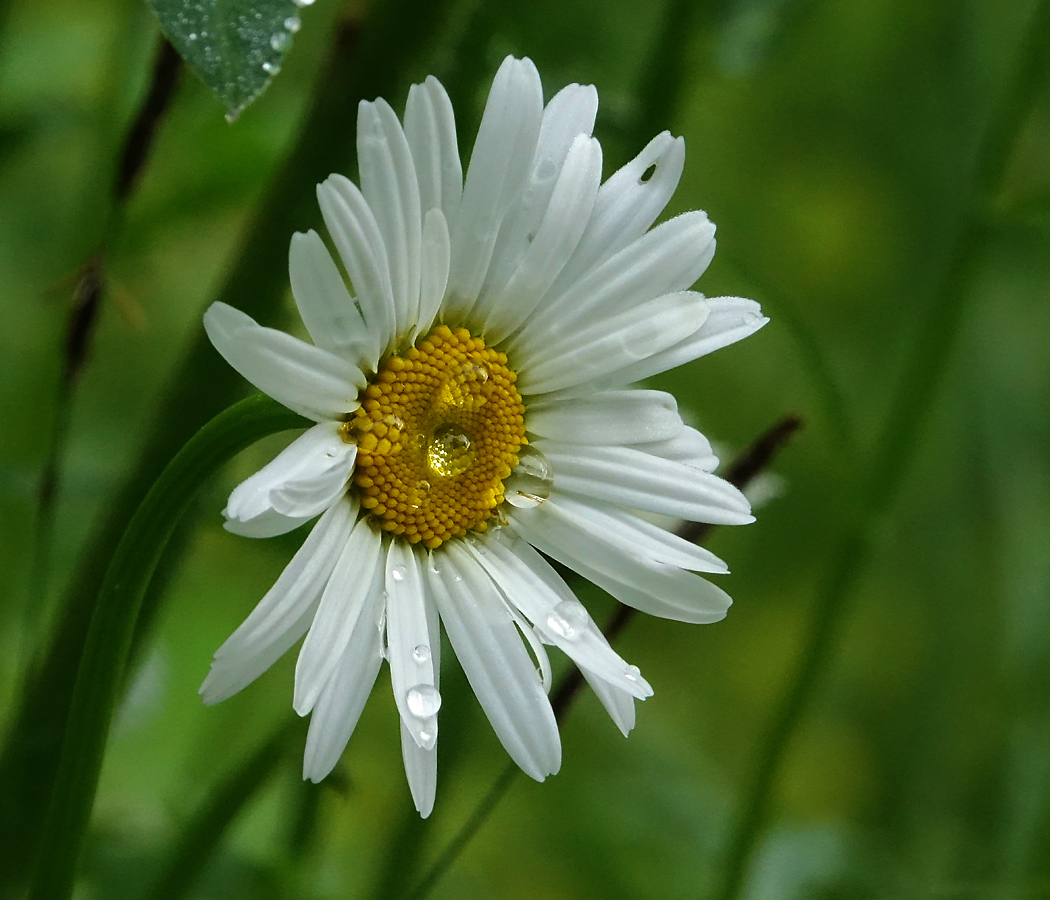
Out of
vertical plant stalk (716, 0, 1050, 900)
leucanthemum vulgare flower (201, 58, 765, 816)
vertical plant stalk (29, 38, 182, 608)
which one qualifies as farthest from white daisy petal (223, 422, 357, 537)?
vertical plant stalk (716, 0, 1050, 900)

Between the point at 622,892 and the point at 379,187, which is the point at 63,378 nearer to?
the point at 379,187

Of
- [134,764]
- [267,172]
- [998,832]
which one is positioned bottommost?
[134,764]

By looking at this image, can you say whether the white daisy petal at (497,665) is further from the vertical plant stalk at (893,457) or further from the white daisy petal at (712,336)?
the vertical plant stalk at (893,457)

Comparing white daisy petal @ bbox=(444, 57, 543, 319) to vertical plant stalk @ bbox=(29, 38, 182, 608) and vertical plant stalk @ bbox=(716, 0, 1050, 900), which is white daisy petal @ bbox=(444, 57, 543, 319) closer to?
vertical plant stalk @ bbox=(29, 38, 182, 608)

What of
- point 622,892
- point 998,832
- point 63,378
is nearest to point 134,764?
point 622,892

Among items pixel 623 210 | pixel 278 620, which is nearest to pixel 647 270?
pixel 623 210

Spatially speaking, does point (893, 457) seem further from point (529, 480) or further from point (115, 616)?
point (115, 616)
